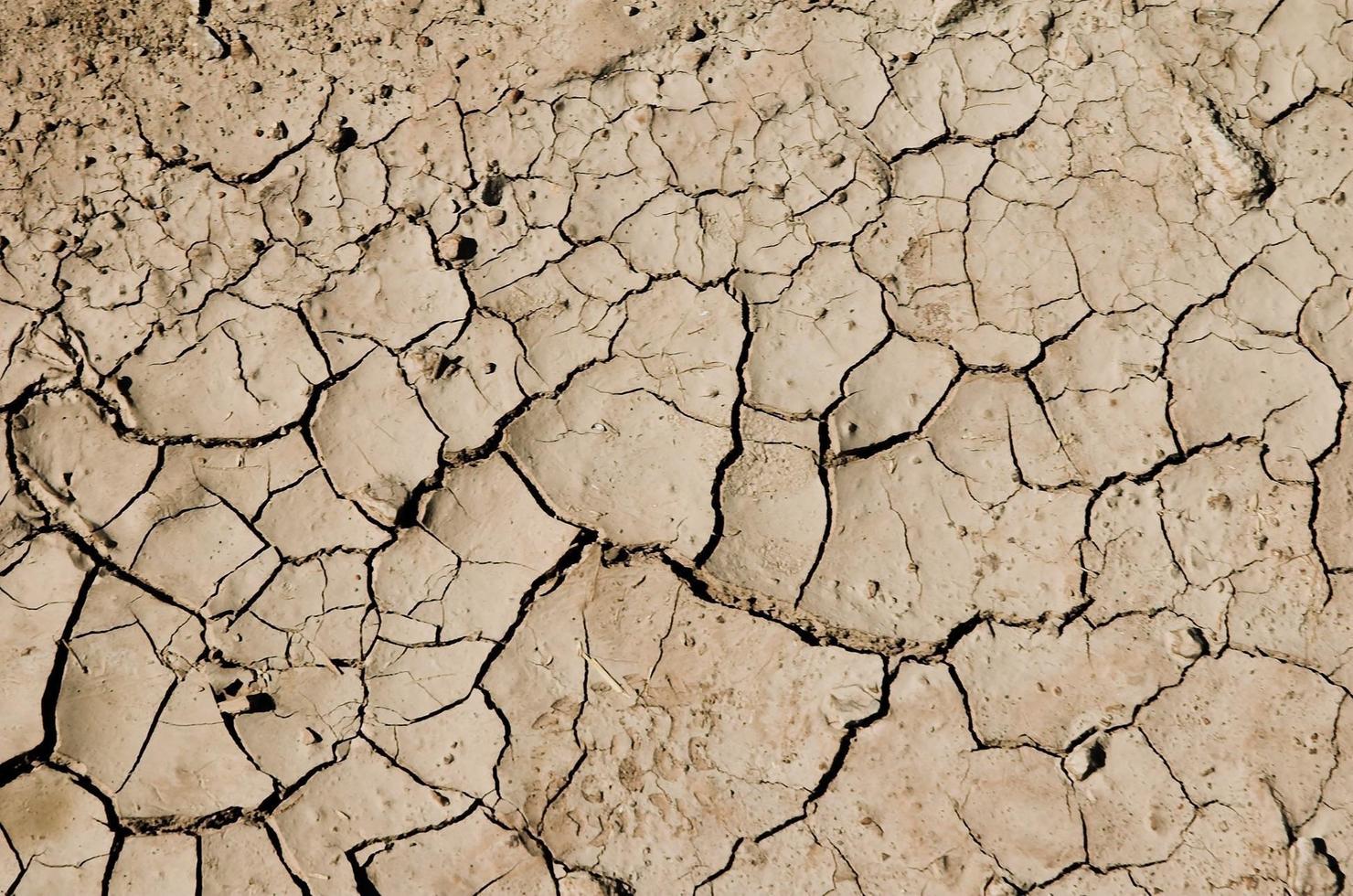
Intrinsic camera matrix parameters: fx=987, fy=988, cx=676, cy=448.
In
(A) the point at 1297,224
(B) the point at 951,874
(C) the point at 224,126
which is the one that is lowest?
(B) the point at 951,874

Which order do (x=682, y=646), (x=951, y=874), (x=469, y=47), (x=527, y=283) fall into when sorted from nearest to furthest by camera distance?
(x=951, y=874) → (x=682, y=646) → (x=527, y=283) → (x=469, y=47)

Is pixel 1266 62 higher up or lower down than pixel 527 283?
higher up

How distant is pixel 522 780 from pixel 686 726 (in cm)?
39

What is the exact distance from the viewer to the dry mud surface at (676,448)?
86.8 inches

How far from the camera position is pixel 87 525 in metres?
2.42

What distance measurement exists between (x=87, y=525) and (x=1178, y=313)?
272 centimetres

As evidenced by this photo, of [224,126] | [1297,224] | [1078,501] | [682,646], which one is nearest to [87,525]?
[224,126]

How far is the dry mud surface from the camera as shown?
2.21 m

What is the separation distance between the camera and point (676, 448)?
95.0 inches

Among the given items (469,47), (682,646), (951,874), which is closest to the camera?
(951,874)

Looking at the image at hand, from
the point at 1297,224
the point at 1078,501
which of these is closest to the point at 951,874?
the point at 1078,501

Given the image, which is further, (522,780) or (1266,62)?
(1266,62)

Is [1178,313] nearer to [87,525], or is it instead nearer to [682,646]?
[682,646]

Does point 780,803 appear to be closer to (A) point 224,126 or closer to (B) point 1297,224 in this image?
(B) point 1297,224
